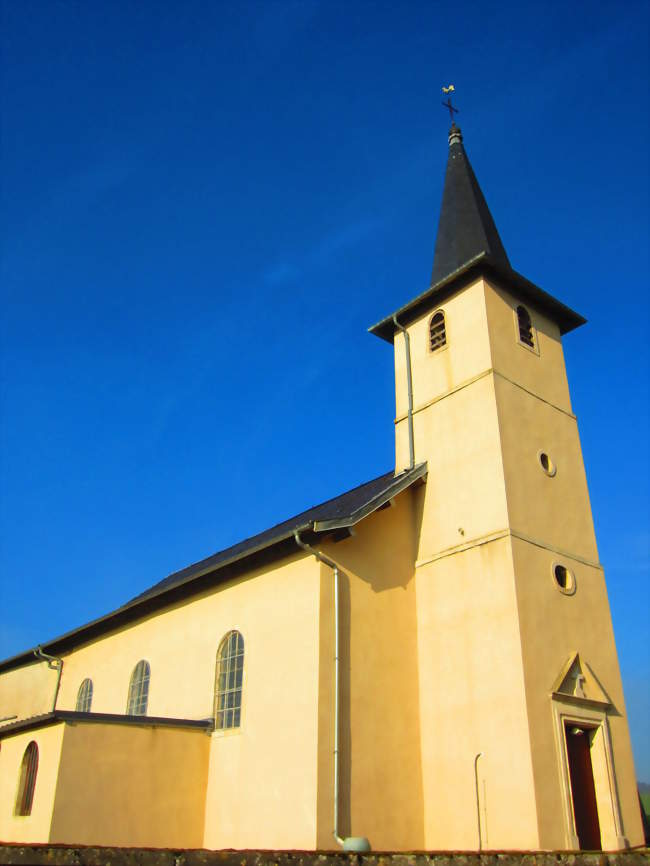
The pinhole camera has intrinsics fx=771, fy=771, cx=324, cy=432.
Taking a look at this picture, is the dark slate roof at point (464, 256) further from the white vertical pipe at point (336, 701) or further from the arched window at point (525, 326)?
the white vertical pipe at point (336, 701)

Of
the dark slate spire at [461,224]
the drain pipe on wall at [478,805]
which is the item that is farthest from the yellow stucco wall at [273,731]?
the dark slate spire at [461,224]

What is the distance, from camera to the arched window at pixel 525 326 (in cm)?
1719

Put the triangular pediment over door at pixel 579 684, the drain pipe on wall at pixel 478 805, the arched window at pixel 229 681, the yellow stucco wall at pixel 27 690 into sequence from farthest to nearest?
the yellow stucco wall at pixel 27 690 → the arched window at pixel 229 681 → the triangular pediment over door at pixel 579 684 → the drain pipe on wall at pixel 478 805

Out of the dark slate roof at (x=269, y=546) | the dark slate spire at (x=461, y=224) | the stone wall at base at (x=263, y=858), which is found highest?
the dark slate spire at (x=461, y=224)

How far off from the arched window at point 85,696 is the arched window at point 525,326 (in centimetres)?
1416

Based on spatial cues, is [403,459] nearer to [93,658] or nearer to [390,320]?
[390,320]

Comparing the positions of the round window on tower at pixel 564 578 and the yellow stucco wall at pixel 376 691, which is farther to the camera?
the round window on tower at pixel 564 578

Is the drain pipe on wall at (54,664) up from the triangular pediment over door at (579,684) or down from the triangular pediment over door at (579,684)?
up

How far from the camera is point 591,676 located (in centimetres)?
1377

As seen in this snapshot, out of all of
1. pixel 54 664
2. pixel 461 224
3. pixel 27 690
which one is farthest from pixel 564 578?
pixel 27 690

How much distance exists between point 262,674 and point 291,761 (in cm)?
185

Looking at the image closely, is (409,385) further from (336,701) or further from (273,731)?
(273,731)

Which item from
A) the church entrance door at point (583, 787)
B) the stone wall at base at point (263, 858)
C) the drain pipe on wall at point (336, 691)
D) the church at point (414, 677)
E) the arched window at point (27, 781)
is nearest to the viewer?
the stone wall at base at point (263, 858)

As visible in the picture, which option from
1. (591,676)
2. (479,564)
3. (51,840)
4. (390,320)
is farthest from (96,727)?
(390,320)
